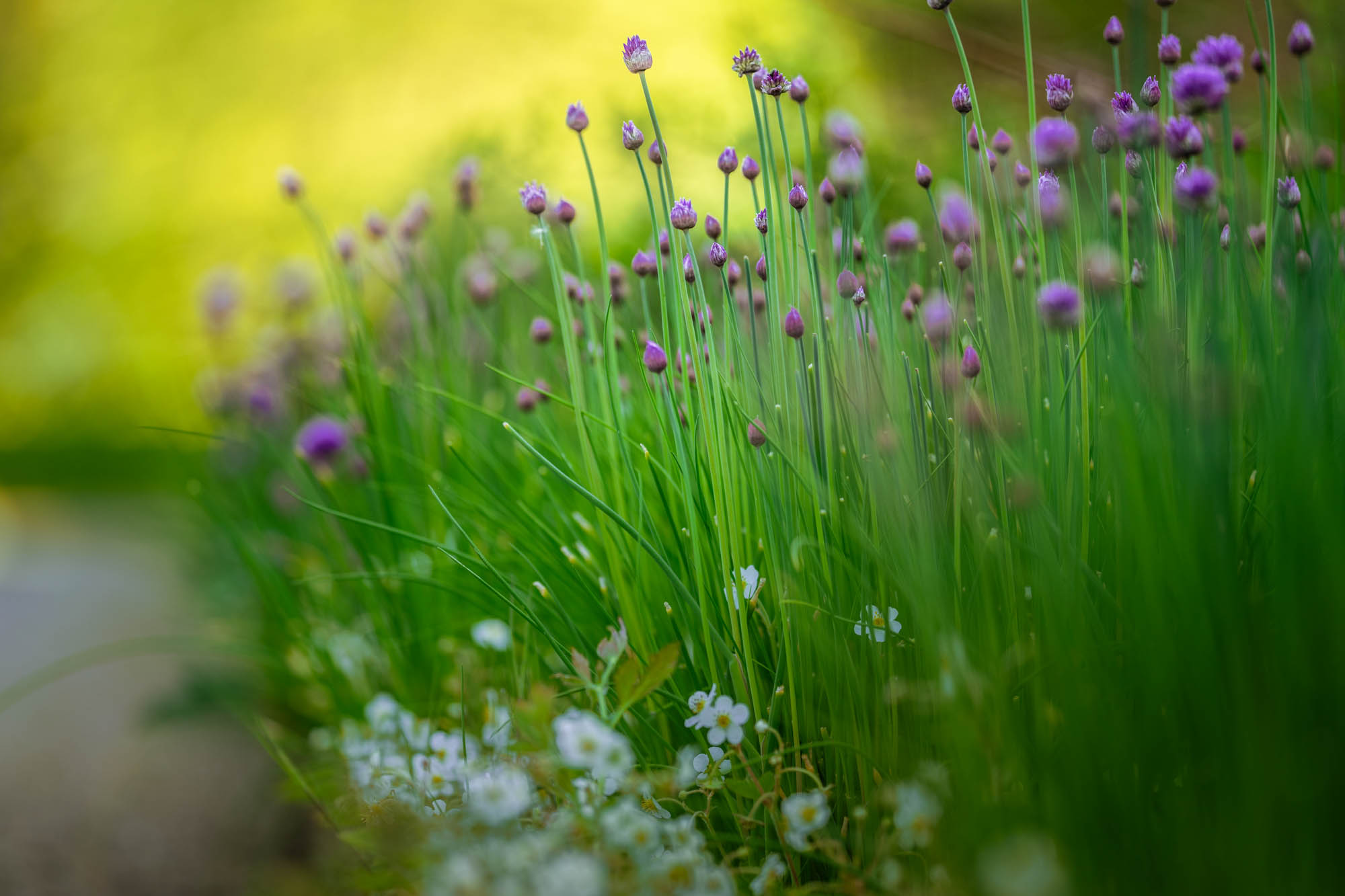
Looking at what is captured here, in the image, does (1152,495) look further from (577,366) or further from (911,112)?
(911,112)

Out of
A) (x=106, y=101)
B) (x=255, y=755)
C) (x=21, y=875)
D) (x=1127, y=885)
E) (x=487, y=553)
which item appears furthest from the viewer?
(x=106, y=101)

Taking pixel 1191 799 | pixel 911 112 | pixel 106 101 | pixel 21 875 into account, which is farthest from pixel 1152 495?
pixel 106 101

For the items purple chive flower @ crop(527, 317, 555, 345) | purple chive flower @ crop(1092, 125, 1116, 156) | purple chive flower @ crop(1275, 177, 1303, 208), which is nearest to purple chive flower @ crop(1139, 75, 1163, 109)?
purple chive flower @ crop(1092, 125, 1116, 156)

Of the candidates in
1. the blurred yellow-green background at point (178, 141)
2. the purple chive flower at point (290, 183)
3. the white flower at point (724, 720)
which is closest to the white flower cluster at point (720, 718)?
the white flower at point (724, 720)

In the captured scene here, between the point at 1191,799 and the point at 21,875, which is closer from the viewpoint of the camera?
the point at 1191,799

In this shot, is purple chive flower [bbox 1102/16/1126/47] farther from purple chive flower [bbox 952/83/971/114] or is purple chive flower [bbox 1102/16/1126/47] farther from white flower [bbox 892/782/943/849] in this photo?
white flower [bbox 892/782/943/849]

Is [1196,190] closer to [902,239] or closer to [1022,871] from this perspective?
[902,239]

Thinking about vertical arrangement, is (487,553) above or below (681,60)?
below
